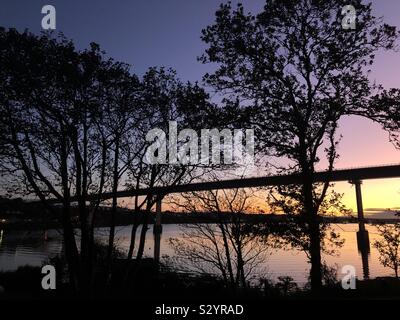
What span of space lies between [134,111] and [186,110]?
2.20 meters

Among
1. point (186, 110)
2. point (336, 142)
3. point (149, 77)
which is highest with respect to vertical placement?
point (149, 77)

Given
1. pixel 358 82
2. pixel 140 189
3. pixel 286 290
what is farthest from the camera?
pixel 286 290

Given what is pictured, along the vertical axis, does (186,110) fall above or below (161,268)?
A: above

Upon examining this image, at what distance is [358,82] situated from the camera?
13.3 meters

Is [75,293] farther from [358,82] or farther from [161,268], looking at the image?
[161,268]

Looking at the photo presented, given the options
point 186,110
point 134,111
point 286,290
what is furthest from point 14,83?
point 286,290

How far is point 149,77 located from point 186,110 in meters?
2.04

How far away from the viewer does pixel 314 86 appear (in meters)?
13.9

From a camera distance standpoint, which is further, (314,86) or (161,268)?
(161,268)

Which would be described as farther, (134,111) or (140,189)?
(140,189)

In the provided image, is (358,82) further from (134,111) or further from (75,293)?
(75,293)

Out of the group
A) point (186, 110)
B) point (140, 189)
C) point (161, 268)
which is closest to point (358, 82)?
point (186, 110)

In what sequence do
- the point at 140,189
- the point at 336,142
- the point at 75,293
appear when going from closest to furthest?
1. the point at 336,142
2. the point at 75,293
3. the point at 140,189
